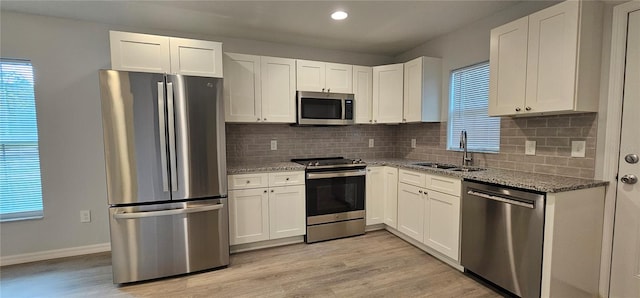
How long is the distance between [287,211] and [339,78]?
5.89 ft

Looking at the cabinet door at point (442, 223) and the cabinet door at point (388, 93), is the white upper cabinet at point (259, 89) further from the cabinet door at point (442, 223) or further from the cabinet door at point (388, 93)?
the cabinet door at point (442, 223)

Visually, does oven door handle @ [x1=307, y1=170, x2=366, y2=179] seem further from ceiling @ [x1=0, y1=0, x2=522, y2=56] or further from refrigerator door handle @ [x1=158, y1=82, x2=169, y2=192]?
ceiling @ [x1=0, y1=0, x2=522, y2=56]

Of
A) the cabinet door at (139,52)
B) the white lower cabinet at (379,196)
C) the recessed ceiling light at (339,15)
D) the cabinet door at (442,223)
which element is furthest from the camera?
the white lower cabinet at (379,196)

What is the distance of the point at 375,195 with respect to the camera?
353cm

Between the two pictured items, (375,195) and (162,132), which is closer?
(162,132)

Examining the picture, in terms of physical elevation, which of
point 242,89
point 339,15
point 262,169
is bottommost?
point 262,169

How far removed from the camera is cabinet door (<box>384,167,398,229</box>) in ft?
11.0

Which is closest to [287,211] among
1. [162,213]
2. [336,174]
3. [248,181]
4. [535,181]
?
[248,181]

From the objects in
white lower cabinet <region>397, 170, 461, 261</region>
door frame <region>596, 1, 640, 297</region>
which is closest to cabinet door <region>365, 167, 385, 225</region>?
white lower cabinet <region>397, 170, 461, 261</region>

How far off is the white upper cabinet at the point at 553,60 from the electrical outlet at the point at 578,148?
271mm

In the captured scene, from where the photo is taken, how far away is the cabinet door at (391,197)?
3361 millimetres

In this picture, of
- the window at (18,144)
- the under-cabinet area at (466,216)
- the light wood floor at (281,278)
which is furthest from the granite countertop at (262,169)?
the window at (18,144)

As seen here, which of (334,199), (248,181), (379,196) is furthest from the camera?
(379,196)

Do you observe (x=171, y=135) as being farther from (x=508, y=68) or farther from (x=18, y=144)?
(x=508, y=68)
